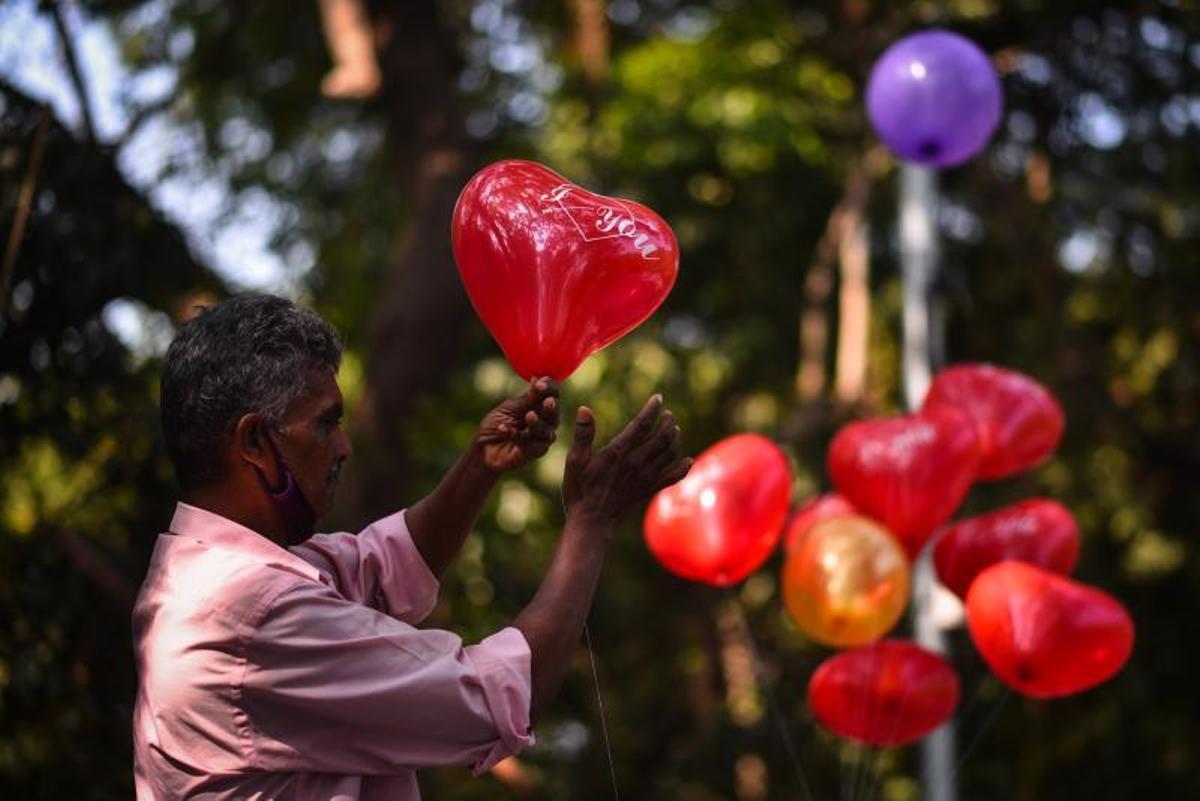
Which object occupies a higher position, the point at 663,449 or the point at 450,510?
the point at 663,449

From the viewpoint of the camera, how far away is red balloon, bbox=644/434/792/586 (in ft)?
12.3

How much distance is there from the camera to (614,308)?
240cm

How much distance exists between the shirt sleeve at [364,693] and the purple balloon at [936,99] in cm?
341

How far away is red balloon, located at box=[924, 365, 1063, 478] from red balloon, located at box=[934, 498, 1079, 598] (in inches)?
9.0

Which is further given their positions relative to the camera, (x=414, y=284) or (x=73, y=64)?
(x=414, y=284)

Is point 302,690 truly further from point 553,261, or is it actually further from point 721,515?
point 721,515

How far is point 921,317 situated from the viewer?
263 inches

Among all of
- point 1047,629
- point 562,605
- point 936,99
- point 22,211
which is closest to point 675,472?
point 562,605

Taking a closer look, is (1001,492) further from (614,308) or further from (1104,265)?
(614,308)

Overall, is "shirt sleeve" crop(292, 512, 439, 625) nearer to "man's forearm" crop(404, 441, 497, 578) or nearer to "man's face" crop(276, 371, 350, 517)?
"man's forearm" crop(404, 441, 497, 578)

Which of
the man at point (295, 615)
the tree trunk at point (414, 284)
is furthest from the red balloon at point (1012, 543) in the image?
the tree trunk at point (414, 284)

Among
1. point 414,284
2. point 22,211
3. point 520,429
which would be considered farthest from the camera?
point 414,284

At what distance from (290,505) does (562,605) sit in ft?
1.27

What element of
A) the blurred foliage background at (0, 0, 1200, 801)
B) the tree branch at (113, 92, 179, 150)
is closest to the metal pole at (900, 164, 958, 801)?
the blurred foliage background at (0, 0, 1200, 801)
